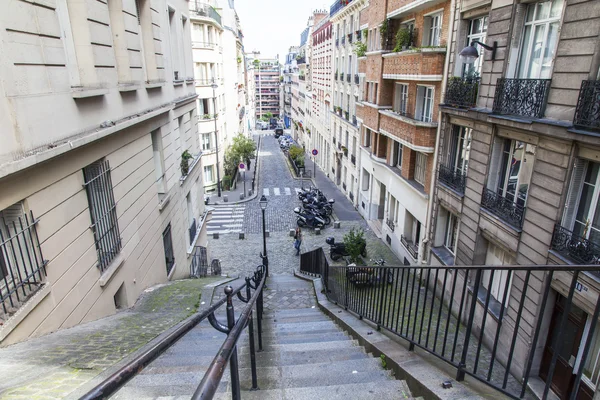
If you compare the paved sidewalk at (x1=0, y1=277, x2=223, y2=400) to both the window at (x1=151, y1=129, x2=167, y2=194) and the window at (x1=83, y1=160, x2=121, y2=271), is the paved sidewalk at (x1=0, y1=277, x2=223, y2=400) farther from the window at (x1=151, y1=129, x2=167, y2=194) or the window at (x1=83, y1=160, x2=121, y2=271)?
the window at (x1=151, y1=129, x2=167, y2=194)

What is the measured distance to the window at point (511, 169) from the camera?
8883 mm

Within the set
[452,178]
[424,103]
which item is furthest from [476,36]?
[452,178]

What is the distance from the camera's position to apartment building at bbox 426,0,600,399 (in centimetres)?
692

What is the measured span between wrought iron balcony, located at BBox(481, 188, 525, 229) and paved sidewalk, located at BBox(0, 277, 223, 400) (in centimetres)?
766

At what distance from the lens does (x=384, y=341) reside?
4.79 metres

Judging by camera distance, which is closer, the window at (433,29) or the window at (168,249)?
the window at (168,249)

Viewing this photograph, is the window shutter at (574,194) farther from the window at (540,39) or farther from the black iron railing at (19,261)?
the black iron railing at (19,261)

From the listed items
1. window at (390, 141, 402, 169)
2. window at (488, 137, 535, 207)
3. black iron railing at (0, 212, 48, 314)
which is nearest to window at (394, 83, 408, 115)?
window at (390, 141, 402, 169)

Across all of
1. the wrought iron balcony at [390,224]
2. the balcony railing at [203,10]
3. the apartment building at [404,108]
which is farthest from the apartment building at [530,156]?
the balcony railing at [203,10]

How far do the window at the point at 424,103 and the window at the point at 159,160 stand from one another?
9.50 meters

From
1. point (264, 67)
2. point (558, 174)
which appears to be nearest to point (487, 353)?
point (558, 174)

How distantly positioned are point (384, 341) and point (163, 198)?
7.34m

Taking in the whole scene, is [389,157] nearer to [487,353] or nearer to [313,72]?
[487,353]

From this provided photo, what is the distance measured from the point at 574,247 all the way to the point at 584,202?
0.88m
